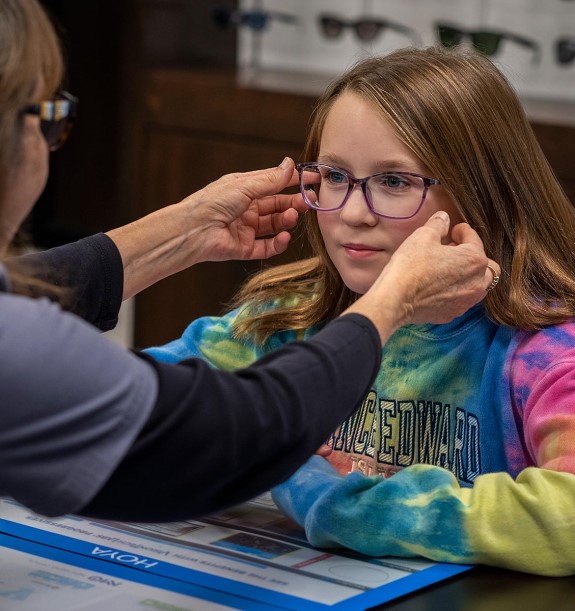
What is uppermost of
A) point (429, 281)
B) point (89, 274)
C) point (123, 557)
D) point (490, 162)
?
point (490, 162)

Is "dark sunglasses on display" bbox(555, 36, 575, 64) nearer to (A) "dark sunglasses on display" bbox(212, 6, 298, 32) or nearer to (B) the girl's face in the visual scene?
(A) "dark sunglasses on display" bbox(212, 6, 298, 32)

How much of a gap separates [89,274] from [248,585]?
0.62m

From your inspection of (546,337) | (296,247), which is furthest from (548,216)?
(296,247)

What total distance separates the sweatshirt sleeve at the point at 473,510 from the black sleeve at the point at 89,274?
1.48ft

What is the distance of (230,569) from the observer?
132 cm

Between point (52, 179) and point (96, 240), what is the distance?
363 cm

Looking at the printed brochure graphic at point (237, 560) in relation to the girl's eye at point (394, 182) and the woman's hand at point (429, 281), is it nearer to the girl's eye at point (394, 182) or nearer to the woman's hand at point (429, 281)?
the woman's hand at point (429, 281)

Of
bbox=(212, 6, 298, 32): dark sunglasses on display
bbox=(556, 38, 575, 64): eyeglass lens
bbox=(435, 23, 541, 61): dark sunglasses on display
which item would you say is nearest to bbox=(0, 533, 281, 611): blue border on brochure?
bbox=(435, 23, 541, 61): dark sunglasses on display

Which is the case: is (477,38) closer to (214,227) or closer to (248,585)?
(214,227)

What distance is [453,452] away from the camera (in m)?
1.60

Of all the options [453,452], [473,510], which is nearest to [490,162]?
[453,452]

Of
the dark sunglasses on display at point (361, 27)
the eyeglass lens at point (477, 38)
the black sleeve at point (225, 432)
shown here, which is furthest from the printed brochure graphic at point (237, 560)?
the dark sunglasses on display at point (361, 27)

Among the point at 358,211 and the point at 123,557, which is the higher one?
the point at 358,211

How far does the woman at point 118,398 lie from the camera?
1046 mm
